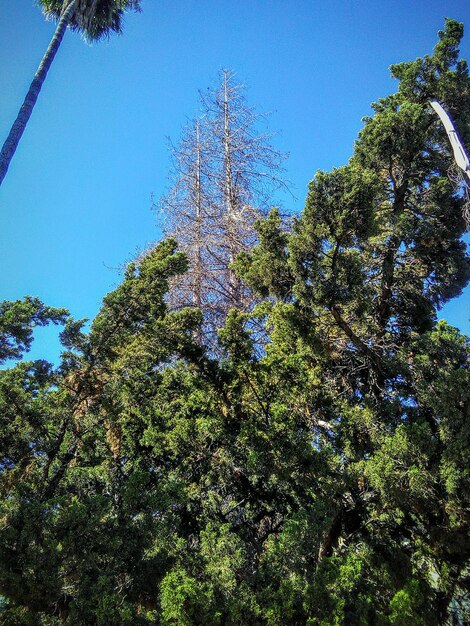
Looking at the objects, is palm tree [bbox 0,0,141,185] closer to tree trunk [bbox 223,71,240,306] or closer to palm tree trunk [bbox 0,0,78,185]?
palm tree trunk [bbox 0,0,78,185]

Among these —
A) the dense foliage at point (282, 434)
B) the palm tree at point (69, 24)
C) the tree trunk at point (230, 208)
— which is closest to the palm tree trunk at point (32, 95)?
the palm tree at point (69, 24)

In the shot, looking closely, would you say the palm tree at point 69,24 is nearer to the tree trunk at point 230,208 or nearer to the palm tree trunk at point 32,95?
the palm tree trunk at point 32,95

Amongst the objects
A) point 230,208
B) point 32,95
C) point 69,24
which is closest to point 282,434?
point 32,95

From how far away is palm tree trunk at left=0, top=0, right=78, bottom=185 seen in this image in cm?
779

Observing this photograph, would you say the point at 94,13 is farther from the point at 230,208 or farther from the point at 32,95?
the point at 230,208

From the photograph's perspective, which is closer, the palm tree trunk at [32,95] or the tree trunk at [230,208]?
the palm tree trunk at [32,95]

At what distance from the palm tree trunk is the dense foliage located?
2750mm

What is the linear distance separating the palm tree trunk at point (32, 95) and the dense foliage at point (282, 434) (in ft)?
9.02

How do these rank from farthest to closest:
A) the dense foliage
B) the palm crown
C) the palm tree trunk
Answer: the palm crown
the palm tree trunk
the dense foliage

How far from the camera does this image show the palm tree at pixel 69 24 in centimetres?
830

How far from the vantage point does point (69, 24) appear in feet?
35.4

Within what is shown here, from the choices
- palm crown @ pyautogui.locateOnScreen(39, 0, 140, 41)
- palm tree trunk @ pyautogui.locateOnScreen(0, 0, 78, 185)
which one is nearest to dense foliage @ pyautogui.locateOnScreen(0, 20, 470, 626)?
palm tree trunk @ pyautogui.locateOnScreen(0, 0, 78, 185)

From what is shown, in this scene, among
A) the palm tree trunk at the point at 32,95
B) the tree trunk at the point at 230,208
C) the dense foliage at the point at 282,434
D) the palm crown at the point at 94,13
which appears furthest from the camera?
the tree trunk at the point at 230,208

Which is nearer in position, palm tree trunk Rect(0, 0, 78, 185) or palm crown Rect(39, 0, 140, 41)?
palm tree trunk Rect(0, 0, 78, 185)
